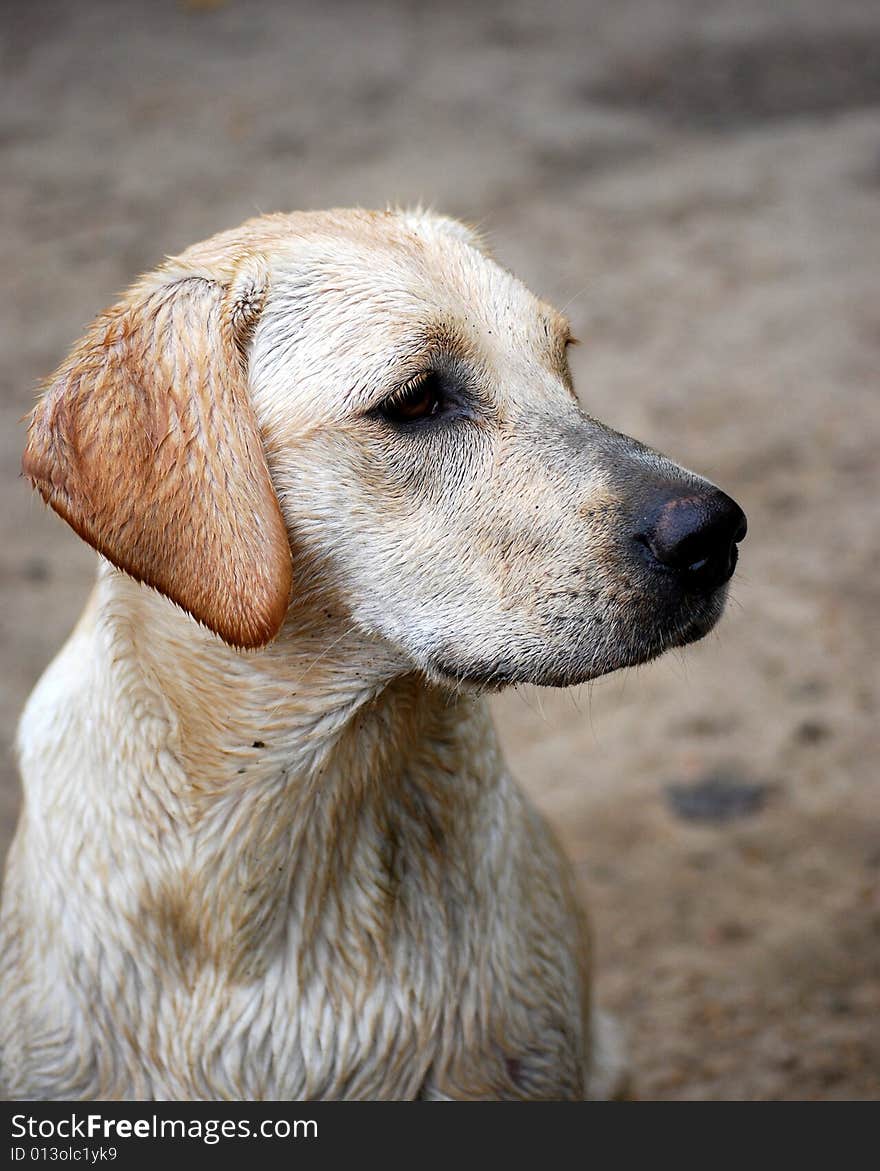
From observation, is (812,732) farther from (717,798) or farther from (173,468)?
(173,468)

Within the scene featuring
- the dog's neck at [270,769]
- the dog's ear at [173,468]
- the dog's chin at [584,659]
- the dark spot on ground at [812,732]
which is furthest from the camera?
the dark spot on ground at [812,732]

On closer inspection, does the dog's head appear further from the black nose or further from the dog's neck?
the dog's neck

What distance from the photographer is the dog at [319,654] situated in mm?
2287

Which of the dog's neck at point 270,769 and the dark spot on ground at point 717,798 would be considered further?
the dark spot on ground at point 717,798

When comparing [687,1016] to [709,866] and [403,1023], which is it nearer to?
[709,866]

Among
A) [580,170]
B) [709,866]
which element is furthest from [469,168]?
[709,866]

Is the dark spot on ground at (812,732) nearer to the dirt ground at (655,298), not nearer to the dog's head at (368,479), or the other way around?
the dirt ground at (655,298)

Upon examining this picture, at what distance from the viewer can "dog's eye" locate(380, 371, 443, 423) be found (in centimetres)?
237

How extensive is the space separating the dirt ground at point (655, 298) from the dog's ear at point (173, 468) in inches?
38.1

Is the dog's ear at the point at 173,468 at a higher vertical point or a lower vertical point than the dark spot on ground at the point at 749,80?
lower

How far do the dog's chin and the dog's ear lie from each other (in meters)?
0.34

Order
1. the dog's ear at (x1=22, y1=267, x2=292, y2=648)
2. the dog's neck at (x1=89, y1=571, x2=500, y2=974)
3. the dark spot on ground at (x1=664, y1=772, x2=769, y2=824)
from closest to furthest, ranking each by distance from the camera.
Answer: the dog's ear at (x1=22, y1=267, x2=292, y2=648) → the dog's neck at (x1=89, y1=571, x2=500, y2=974) → the dark spot on ground at (x1=664, y1=772, x2=769, y2=824)

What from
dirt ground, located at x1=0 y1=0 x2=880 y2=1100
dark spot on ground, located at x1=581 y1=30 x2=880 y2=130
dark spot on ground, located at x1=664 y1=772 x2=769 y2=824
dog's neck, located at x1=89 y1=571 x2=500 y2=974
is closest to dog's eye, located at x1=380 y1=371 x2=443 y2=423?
dog's neck, located at x1=89 y1=571 x2=500 y2=974

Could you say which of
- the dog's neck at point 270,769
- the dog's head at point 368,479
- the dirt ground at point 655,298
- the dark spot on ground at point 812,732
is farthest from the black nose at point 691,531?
the dark spot on ground at point 812,732
